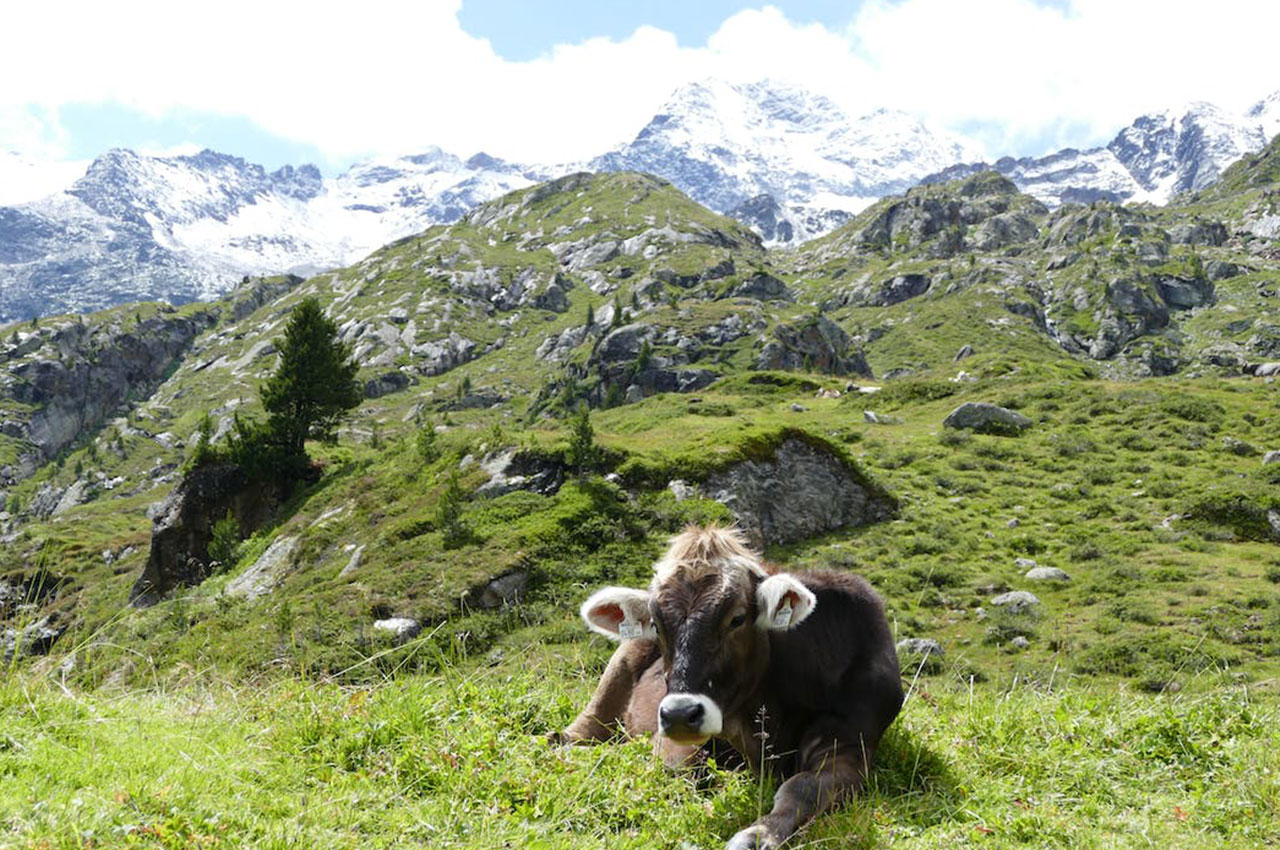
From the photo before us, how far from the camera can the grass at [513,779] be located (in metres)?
4.11

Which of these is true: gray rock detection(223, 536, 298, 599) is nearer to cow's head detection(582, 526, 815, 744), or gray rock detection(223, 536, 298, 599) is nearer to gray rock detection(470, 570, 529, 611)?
gray rock detection(470, 570, 529, 611)

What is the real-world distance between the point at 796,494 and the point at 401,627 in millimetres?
→ 15355

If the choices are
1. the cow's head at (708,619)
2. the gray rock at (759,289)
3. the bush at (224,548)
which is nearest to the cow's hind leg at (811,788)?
the cow's head at (708,619)

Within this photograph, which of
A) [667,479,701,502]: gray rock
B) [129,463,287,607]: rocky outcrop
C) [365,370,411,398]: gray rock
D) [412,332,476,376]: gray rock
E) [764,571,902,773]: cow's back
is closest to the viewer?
[764,571,902,773]: cow's back

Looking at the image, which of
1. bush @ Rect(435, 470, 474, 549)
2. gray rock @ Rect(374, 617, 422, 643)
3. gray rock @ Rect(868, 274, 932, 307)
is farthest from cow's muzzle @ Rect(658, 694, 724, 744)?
gray rock @ Rect(868, 274, 932, 307)

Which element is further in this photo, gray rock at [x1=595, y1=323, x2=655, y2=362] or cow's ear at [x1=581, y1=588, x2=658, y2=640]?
gray rock at [x1=595, y1=323, x2=655, y2=362]

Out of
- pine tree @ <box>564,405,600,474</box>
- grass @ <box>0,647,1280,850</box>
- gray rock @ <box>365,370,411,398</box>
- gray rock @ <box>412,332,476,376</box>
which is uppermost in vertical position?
grass @ <box>0,647,1280,850</box>

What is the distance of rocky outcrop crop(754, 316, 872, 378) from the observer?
8600cm

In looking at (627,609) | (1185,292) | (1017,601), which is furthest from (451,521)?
(1185,292)

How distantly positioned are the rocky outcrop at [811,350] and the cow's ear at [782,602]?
79561mm

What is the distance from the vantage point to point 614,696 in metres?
→ 7.06

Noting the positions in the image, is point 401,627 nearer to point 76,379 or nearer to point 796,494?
point 796,494

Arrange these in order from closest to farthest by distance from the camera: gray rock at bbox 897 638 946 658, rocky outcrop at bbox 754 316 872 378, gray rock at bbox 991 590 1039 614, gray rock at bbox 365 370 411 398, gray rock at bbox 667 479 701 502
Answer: gray rock at bbox 897 638 946 658 → gray rock at bbox 991 590 1039 614 → gray rock at bbox 667 479 701 502 → rocky outcrop at bbox 754 316 872 378 → gray rock at bbox 365 370 411 398

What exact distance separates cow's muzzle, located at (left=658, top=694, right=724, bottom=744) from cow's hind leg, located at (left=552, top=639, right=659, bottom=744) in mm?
2081
